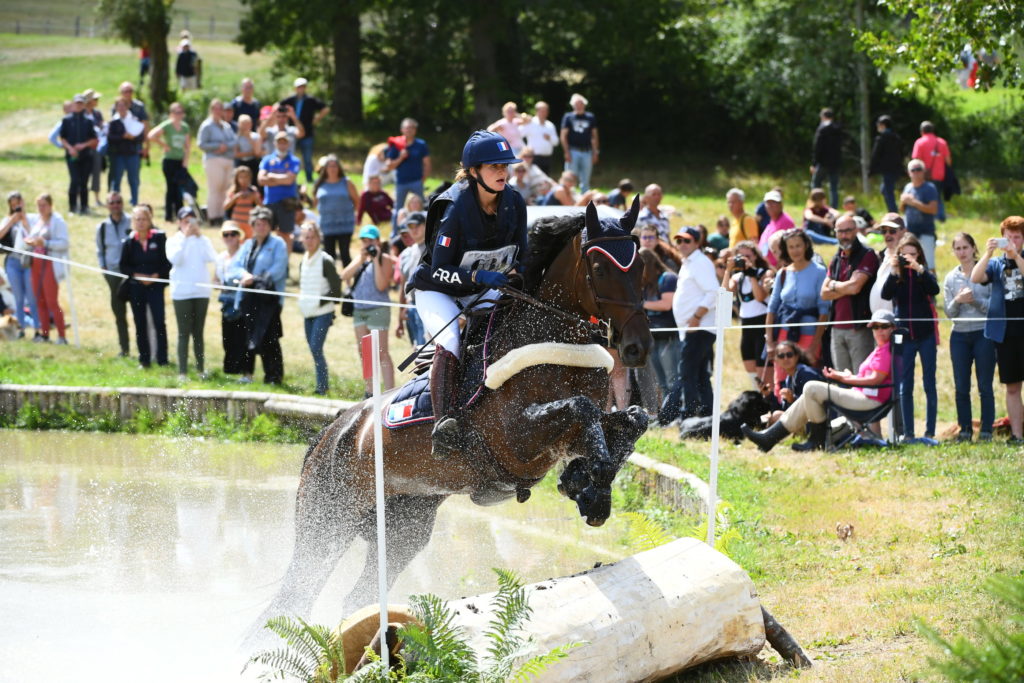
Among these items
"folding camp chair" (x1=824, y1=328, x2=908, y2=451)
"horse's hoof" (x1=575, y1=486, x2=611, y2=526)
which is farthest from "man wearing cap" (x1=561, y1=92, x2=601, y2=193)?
"horse's hoof" (x1=575, y1=486, x2=611, y2=526)

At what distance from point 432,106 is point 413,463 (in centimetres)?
2327

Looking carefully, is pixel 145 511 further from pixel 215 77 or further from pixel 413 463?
pixel 215 77

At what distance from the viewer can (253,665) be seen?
7359 mm

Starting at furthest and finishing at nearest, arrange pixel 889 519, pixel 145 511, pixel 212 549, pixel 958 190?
1. pixel 958 190
2. pixel 145 511
3. pixel 212 549
4. pixel 889 519

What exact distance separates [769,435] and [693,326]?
5.66ft

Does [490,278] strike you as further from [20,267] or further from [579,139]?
[579,139]

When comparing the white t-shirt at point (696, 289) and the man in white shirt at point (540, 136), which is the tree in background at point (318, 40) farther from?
the white t-shirt at point (696, 289)

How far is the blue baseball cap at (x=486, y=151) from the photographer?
7.03 m

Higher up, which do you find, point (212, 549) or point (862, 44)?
point (862, 44)

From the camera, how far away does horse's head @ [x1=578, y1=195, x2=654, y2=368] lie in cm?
659

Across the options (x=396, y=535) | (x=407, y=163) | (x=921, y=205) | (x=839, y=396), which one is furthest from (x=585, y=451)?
(x=407, y=163)

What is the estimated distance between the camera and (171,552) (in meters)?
9.73

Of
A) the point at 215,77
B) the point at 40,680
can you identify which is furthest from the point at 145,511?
the point at 215,77

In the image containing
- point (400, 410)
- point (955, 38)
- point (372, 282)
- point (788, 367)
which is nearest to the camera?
point (400, 410)
